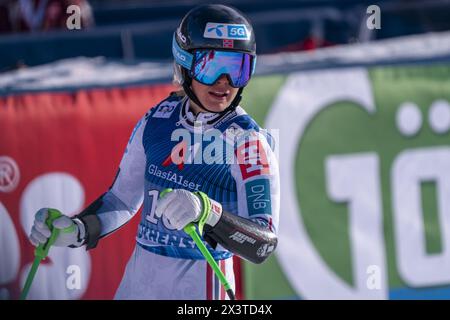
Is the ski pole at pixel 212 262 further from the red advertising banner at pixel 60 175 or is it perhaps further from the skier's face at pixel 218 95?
the red advertising banner at pixel 60 175

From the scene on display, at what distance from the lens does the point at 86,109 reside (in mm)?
7098

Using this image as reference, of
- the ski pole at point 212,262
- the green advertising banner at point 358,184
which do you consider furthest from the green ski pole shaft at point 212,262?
the green advertising banner at point 358,184

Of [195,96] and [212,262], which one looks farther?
[195,96]

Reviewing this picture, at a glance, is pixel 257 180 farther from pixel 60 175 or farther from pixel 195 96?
pixel 60 175

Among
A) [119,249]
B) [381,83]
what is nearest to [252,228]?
[119,249]

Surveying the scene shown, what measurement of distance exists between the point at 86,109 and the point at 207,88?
100 inches

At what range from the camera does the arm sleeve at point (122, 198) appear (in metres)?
4.84

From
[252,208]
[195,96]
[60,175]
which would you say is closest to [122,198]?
[195,96]

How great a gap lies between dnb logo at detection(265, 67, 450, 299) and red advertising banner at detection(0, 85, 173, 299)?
1.03 meters

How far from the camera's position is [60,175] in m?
6.98

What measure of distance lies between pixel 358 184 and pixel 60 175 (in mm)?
1953
